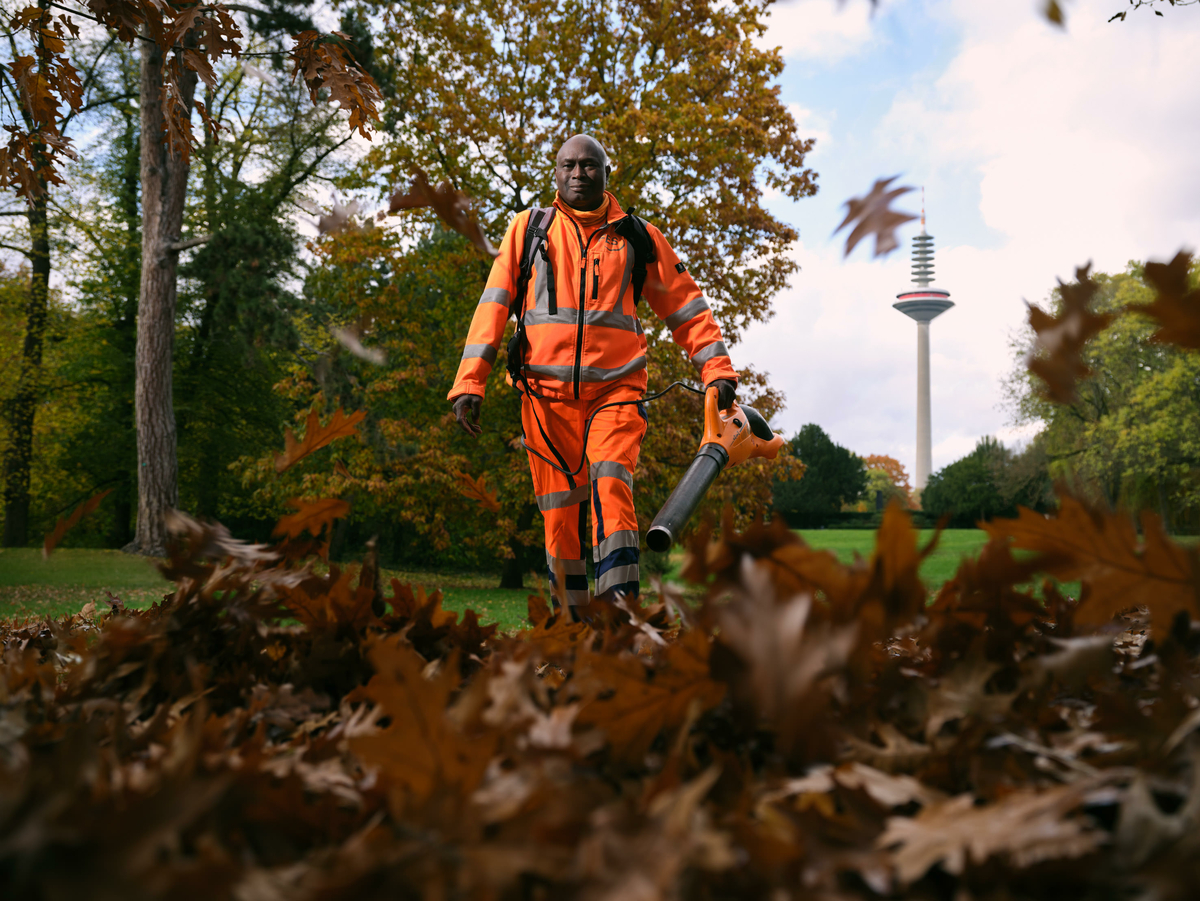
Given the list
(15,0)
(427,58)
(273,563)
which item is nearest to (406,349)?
(427,58)

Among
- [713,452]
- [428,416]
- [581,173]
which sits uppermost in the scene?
[428,416]

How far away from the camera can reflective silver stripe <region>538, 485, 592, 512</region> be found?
408cm

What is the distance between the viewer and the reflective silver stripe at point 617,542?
11.7 ft

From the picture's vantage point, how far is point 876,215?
139cm

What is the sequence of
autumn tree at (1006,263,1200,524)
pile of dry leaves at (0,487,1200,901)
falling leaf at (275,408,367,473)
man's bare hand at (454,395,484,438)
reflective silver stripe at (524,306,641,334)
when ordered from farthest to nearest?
autumn tree at (1006,263,1200,524)
reflective silver stripe at (524,306,641,334)
man's bare hand at (454,395,484,438)
falling leaf at (275,408,367,473)
pile of dry leaves at (0,487,1200,901)

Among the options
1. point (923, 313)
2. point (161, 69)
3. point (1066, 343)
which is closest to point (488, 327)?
point (161, 69)

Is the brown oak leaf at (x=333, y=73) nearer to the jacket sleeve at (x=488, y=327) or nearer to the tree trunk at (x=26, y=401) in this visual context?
the jacket sleeve at (x=488, y=327)

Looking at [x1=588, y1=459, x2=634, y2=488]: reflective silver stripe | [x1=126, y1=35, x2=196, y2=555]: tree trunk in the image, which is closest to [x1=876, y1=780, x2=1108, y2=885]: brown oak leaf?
[x1=588, y1=459, x2=634, y2=488]: reflective silver stripe

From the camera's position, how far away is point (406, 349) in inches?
611

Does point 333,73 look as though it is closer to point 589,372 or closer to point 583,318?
point 583,318

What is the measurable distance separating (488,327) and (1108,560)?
137 inches

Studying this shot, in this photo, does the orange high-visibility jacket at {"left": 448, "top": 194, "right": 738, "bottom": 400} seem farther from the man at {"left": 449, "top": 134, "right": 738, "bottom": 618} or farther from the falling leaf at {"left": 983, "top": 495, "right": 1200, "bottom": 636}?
the falling leaf at {"left": 983, "top": 495, "right": 1200, "bottom": 636}

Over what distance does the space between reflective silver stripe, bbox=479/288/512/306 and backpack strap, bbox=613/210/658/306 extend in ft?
2.14

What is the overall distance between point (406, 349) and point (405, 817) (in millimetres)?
15590
